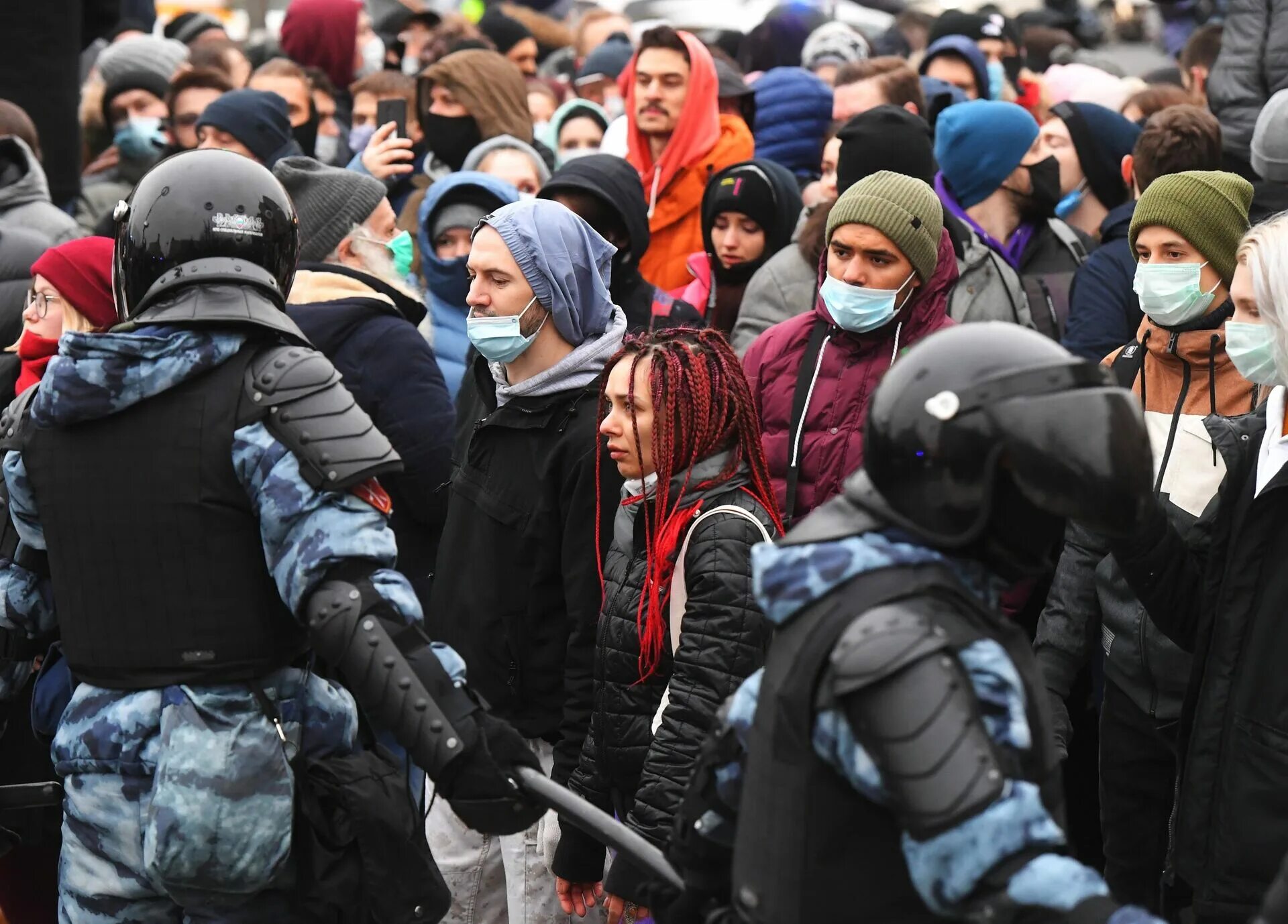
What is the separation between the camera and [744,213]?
6.58 metres

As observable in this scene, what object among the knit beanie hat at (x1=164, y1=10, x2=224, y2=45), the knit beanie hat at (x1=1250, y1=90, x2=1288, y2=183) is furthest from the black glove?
the knit beanie hat at (x1=164, y1=10, x2=224, y2=45)

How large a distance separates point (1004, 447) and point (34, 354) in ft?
10.5

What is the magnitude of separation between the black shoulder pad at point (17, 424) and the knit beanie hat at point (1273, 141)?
4153mm

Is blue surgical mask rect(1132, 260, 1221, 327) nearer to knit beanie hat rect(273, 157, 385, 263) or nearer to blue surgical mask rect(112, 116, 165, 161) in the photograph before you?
knit beanie hat rect(273, 157, 385, 263)

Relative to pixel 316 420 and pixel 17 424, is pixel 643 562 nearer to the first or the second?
pixel 316 420

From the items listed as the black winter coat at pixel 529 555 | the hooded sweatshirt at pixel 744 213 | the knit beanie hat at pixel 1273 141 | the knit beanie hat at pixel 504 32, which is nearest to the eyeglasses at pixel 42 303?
the black winter coat at pixel 529 555

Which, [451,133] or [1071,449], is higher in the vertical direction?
[1071,449]

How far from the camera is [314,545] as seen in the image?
335 centimetres

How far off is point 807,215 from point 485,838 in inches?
105

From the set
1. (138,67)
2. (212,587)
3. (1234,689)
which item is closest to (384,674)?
(212,587)

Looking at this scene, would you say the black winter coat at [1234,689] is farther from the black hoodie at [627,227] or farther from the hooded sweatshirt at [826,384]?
the black hoodie at [627,227]

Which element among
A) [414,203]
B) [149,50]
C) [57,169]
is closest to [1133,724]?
[414,203]

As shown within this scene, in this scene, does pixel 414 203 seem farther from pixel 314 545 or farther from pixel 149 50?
pixel 314 545

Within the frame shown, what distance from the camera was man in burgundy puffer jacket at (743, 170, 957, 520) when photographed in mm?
4840
